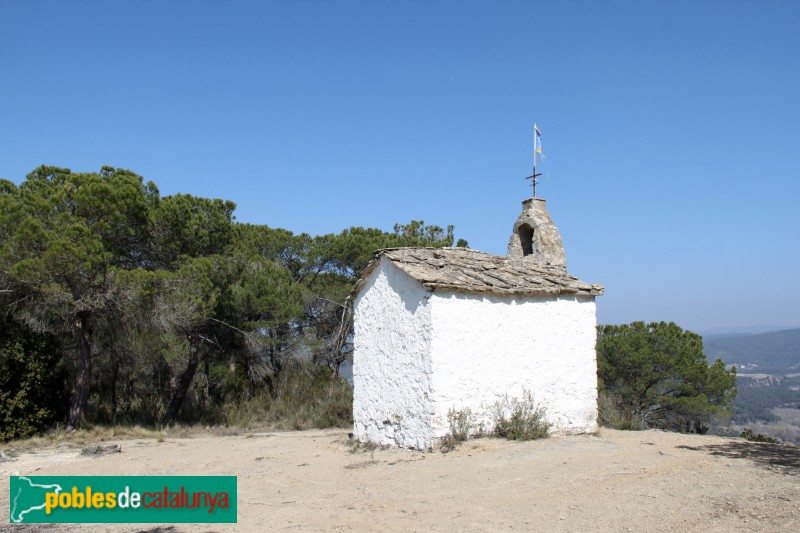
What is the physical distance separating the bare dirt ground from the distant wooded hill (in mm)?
100611

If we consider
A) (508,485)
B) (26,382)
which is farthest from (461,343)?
(26,382)

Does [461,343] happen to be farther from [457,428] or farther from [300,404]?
[300,404]

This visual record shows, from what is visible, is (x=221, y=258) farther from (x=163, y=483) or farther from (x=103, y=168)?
(x=163, y=483)

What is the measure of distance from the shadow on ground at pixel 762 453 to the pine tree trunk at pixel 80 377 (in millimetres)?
13156

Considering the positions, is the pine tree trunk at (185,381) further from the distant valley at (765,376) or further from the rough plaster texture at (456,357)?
the distant valley at (765,376)

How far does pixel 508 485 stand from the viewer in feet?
23.2

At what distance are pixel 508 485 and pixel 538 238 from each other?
7206 millimetres

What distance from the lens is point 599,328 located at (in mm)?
19094

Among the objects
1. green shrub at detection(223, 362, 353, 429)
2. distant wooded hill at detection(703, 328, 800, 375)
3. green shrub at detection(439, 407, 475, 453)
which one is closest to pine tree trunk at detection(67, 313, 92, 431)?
green shrub at detection(223, 362, 353, 429)

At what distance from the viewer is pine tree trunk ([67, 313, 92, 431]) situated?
46.3 feet

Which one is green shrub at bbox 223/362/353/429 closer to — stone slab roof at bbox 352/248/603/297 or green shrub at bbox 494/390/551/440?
stone slab roof at bbox 352/248/603/297

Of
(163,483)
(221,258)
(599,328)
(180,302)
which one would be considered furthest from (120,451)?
(599,328)

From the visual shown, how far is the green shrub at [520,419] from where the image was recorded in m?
9.52

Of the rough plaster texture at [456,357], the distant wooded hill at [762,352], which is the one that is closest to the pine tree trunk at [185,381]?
the rough plaster texture at [456,357]
